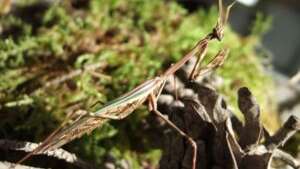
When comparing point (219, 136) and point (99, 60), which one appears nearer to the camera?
point (219, 136)

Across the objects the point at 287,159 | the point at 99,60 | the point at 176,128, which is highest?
the point at 99,60

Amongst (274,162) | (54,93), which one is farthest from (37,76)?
(274,162)

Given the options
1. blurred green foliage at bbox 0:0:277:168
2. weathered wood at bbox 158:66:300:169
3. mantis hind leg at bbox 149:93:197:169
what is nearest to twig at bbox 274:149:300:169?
weathered wood at bbox 158:66:300:169

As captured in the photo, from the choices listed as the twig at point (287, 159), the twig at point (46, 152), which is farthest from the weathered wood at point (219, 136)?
the twig at point (46, 152)

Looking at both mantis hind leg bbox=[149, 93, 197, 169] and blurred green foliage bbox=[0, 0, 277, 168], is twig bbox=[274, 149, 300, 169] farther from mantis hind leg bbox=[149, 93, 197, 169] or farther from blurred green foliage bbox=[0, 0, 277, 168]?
blurred green foliage bbox=[0, 0, 277, 168]

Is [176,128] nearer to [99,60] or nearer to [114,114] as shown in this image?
[114,114]

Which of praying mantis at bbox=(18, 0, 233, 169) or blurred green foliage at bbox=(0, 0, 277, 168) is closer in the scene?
praying mantis at bbox=(18, 0, 233, 169)

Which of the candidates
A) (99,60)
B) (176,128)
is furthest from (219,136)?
(99,60)

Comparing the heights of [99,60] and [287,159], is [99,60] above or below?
above
